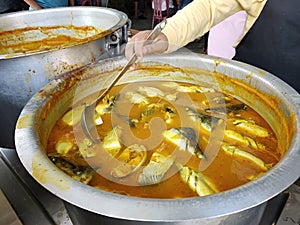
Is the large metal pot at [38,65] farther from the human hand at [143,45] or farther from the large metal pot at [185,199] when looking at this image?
the human hand at [143,45]

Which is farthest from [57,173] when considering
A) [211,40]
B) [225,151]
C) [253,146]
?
[211,40]

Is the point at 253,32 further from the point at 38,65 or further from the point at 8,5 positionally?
the point at 8,5

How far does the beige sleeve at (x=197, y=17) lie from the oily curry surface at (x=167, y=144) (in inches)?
8.7

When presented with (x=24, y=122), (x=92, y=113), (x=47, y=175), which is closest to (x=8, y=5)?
(x=92, y=113)

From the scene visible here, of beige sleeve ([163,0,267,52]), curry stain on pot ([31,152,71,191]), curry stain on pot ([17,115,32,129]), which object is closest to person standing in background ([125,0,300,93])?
beige sleeve ([163,0,267,52])

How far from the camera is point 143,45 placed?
1121 millimetres

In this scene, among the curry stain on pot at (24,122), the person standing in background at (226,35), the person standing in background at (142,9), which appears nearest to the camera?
the curry stain on pot at (24,122)

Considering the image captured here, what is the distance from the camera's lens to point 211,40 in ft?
9.26

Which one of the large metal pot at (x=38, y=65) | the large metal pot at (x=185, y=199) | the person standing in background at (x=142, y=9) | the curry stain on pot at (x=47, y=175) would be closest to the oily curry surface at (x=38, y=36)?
the large metal pot at (x=38, y=65)

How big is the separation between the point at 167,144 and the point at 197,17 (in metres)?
0.56

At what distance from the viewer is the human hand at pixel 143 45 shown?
1119mm

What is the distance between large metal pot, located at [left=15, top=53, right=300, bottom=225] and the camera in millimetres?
626

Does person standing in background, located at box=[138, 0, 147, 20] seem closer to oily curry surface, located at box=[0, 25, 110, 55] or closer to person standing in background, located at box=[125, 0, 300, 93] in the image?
oily curry surface, located at box=[0, 25, 110, 55]

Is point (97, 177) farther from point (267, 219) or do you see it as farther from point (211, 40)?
point (211, 40)
